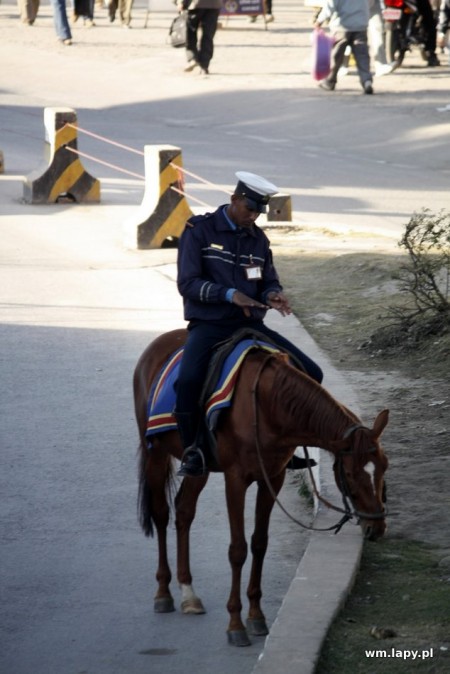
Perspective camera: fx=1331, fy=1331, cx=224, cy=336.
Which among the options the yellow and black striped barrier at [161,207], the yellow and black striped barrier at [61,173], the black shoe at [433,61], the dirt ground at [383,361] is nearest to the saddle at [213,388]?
the dirt ground at [383,361]

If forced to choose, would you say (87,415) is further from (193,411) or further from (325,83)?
(325,83)

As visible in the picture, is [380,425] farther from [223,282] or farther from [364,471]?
[223,282]

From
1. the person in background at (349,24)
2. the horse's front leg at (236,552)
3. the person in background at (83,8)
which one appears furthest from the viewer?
the person in background at (83,8)

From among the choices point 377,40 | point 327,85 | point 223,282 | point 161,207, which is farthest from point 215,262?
point 377,40

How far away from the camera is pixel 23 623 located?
6.43m

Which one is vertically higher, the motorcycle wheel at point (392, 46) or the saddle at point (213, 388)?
the saddle at point (213, 388)

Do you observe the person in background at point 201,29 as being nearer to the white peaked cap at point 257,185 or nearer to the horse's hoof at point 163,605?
the white peaked cap at point 257,185

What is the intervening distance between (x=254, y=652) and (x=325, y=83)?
22.5m

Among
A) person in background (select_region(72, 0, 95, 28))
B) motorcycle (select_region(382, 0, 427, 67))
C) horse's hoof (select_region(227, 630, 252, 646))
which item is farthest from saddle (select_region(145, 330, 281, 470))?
person in background (select_region(72, 0, 95, 28))

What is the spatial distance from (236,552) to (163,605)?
0.66 metres

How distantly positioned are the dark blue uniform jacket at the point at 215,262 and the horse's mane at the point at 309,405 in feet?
1.98

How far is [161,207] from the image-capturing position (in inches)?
630

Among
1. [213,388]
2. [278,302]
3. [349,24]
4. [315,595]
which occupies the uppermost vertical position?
[278,302]

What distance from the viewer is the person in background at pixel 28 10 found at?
38.3 meters
